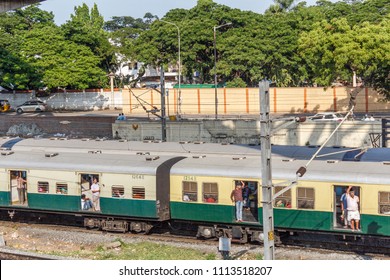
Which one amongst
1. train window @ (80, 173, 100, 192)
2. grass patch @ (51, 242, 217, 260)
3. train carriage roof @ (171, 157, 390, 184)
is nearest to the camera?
train carriage roof @ (171, 157, 390, 184)

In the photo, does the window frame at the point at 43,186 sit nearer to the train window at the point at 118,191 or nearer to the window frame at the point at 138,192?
the train window at the point at 118,191

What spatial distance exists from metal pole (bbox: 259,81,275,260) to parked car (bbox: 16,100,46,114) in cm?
6081

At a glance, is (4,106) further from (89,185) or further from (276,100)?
(89,185)

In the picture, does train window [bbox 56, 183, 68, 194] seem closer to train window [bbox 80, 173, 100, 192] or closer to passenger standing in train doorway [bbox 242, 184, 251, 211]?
train window [bbox 80, 173, 100, 192]

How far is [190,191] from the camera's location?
24.6m

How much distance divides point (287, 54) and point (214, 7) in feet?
39.3

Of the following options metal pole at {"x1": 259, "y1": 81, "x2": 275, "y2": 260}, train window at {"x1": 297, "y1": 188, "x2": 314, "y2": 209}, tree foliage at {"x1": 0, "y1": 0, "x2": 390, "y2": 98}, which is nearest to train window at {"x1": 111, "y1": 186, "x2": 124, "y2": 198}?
train window at {"x1": 297, "y1": 188, "x2": 314, "y2": 209}

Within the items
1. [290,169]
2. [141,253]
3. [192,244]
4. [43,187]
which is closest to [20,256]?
[141,253]

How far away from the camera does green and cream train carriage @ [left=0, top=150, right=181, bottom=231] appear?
2503 cm

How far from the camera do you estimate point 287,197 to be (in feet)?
74.8

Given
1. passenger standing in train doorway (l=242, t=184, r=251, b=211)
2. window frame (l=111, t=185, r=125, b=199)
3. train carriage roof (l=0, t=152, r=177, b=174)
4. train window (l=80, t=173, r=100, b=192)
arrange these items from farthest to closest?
train window (l=80, t=173, r=100, b=192) → window frame (l=111, t=185, r=125, b=199) → train carriage roof (l=0, t=152, r=177, b=174) → passenger standing in train doorway (l=242, t=184, r=251, b=211)

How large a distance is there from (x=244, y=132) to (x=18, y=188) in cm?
2293

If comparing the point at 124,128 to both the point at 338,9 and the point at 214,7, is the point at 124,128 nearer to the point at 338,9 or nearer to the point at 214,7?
the point at 214,7

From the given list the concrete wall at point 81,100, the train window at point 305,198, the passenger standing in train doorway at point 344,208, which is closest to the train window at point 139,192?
the train window at point 305,198
